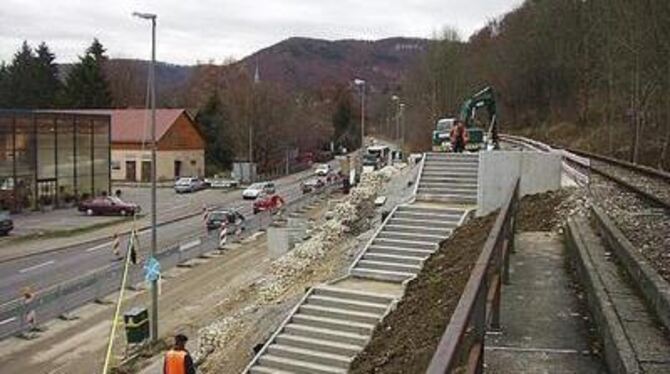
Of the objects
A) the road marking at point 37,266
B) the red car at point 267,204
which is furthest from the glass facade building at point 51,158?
the road marking at point 37,266

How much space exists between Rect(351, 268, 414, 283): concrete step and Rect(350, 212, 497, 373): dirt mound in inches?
35.4

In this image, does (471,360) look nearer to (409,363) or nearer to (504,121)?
(409,363)

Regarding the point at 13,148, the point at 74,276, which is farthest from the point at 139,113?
the point at 74,276

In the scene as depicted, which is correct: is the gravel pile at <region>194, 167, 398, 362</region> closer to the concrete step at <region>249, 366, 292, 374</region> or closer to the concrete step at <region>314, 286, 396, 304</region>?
the concrete step at <region>314, 286, 396, 304</region>

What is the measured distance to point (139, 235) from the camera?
4575cm

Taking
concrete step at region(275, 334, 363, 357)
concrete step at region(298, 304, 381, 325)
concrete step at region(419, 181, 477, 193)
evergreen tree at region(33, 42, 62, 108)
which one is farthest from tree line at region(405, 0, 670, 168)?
evergreen tree at region(33, 42, 62, 108)

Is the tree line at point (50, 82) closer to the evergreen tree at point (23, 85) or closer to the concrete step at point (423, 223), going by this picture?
the evergreen tree at point (23, 85)

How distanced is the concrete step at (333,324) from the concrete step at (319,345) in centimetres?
48

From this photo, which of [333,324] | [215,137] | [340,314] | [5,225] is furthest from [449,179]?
[215,137]

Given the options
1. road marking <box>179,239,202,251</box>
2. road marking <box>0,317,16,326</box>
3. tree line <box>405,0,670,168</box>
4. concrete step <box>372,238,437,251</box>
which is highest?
tree line <box>405,0,670,168</box>

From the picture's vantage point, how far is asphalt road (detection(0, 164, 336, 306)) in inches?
1270

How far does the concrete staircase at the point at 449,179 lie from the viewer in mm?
25922

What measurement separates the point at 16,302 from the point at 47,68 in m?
79.3

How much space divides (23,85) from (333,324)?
90057mm
